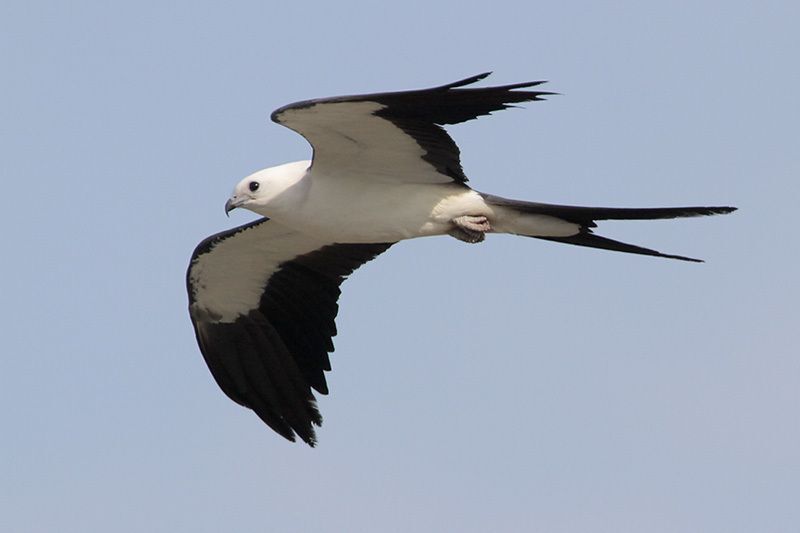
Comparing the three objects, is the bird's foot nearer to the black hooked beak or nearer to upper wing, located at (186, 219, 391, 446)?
upper wing, located at (186, 219, 391, 446)

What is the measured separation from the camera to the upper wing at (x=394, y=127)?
374 inches

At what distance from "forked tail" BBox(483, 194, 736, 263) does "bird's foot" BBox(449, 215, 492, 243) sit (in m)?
0.14

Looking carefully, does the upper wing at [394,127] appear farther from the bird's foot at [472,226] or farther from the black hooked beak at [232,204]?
the black hooked beak at [232,204]

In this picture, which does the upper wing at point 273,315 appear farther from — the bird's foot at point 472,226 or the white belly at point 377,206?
the bird's foot at point 472,226

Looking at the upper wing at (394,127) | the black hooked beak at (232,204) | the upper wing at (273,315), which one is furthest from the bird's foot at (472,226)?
the black hooked beak at (232,204)

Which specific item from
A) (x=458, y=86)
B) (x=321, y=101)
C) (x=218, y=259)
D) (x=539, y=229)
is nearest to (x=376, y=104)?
(x=321, y=101)

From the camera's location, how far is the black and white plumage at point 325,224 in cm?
1007

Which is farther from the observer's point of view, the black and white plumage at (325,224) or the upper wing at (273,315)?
the upper wing at (273,315)

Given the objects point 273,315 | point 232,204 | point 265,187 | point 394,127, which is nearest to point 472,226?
point 394,127

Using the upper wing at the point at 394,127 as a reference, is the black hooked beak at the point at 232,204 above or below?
below

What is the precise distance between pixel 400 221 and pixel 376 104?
1198 mm

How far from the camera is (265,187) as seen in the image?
1090 cm

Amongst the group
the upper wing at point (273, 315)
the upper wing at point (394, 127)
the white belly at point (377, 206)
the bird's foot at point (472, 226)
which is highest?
the upper wing at point (394, 127)

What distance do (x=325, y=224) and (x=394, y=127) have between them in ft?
3.22
